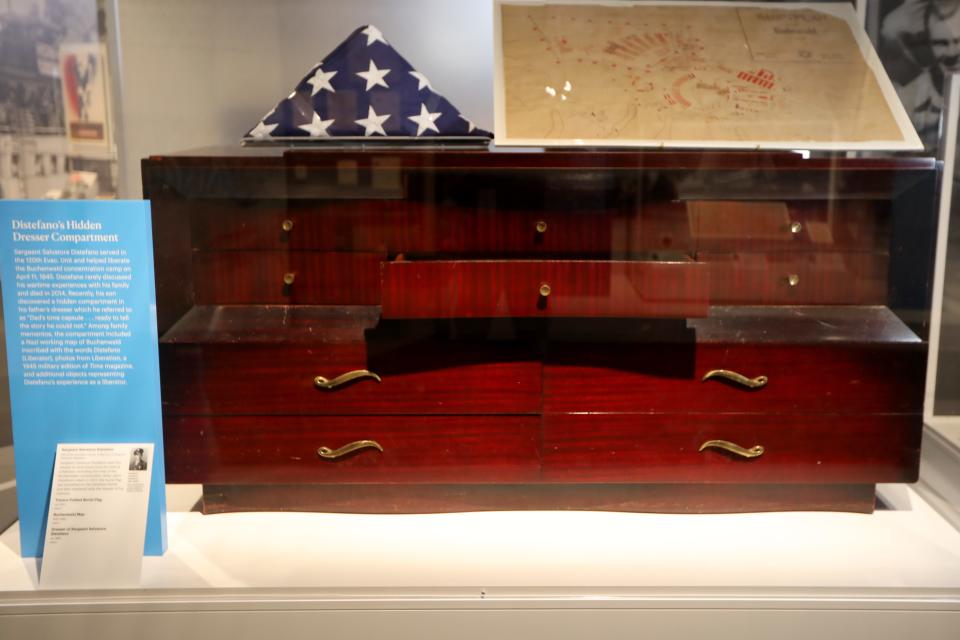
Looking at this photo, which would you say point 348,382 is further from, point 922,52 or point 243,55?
point 922,52

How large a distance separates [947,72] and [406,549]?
985 millimetres

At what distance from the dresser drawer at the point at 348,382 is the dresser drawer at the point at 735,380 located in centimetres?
6

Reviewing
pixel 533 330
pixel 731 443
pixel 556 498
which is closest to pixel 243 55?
pixel 533 330

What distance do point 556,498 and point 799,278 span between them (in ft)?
1.56

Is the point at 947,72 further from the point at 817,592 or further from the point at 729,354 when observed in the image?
the point at 817,592

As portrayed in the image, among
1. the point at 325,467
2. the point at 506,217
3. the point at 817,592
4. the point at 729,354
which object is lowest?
the point at 817,592

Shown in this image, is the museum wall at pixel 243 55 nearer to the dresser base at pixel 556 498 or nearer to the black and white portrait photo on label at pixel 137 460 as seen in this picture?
the black and white portrait photo on label at pixel 137 460

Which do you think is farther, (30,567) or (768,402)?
(768,402)

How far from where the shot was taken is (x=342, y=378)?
4.51ft

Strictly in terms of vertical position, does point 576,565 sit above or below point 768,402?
below

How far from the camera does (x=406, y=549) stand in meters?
1.35

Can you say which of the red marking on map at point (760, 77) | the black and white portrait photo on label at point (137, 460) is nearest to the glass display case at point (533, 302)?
the red marking on map at point (760, 77)

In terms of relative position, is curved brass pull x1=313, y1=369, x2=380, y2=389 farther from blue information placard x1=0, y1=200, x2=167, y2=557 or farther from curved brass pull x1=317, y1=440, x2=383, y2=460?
blue information placard x1=0, y1=200, x2=167, y2=557

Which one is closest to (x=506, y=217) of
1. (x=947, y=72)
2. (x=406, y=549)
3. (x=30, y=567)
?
(x=406, y=549)
